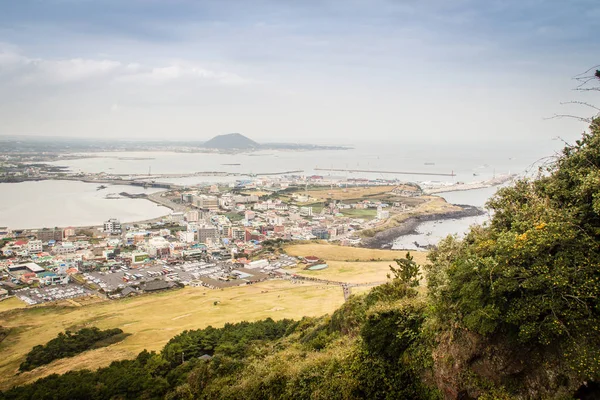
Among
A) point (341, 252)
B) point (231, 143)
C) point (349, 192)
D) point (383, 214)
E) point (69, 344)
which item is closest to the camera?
point (69, 344)

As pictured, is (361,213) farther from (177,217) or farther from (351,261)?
(177,217)

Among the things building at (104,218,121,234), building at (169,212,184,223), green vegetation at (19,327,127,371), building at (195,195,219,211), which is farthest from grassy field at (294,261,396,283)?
building at (195,195,219,211)

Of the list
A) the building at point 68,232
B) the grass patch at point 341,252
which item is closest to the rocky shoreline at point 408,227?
the grass patch at point 341,252

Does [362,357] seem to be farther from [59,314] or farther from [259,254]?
[259,254]

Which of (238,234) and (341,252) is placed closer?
(341,252)

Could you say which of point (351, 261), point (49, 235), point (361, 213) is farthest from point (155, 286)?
point (361, 213)

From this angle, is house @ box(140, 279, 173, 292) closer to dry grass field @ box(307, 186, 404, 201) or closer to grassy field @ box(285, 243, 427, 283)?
grassy field @ box(285, 243, 427, 283)

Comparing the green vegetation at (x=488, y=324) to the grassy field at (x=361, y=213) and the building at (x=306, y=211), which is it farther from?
the building at (x=306, y=211)
